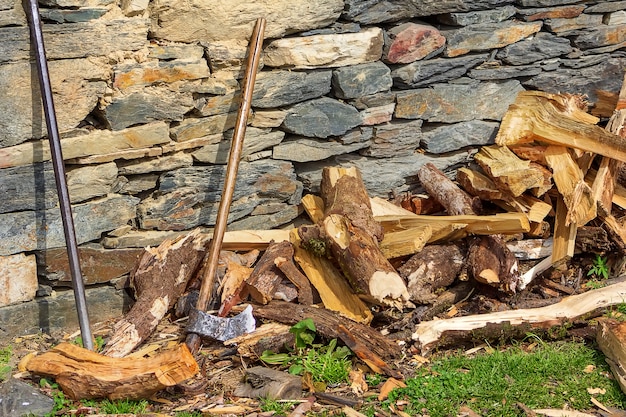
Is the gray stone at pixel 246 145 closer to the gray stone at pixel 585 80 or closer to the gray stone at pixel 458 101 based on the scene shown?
the gray stone at pixel 458 101

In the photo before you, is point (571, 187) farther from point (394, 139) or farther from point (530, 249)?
point (394, 139)

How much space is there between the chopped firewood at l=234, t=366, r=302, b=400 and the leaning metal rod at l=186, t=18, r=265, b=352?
1.84 feet

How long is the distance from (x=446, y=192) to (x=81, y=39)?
235 cm

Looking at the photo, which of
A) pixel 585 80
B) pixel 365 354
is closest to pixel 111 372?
pixel 365 354

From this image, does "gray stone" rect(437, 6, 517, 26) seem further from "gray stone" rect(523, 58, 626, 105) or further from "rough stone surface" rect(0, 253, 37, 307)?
"rough stone surface" rect(0, 253, 37, 307)

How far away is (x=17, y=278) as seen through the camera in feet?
13.2

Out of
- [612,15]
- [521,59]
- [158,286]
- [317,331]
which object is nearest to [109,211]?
[158,286]

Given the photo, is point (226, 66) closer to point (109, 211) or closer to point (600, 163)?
point (109, 211)

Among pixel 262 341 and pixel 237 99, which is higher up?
pixel 237 99

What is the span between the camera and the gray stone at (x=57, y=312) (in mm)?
4074

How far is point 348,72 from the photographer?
15.0 ft

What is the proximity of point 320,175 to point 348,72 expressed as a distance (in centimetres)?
66

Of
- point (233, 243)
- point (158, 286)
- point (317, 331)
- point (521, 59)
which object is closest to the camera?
point (317, 331)

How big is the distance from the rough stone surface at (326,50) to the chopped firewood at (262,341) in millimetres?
1506
